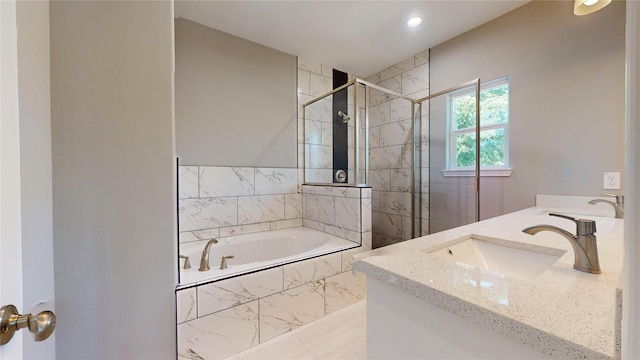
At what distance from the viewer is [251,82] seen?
254 cm

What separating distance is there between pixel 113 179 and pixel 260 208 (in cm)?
166

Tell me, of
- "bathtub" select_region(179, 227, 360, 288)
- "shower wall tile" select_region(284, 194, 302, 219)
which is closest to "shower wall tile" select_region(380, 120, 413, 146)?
"shower wall tile" select_region(284, 194, 302, 219)

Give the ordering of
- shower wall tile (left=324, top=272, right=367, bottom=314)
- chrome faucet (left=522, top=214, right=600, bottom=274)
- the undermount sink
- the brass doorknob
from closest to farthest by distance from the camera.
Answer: the brass doorknob < chrome faucet (left=522, top=214, right=600, bottom=274) < the undermount sink < shower wall tile (left=324, top=272, right=367, bottom=314)

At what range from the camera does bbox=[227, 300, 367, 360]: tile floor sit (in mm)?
1425

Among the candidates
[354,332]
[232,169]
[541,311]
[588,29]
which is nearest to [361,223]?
[354,332]

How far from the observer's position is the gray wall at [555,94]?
5.38ft

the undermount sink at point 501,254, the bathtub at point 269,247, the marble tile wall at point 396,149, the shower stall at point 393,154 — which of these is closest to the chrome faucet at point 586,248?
the undermount sink at point 501,254

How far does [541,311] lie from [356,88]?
7.77ft

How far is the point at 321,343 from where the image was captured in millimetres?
1531

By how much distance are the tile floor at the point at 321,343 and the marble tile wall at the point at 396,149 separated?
146cm

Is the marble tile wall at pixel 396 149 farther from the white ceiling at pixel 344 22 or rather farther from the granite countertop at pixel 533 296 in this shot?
the granite countertop at pixel 533 296

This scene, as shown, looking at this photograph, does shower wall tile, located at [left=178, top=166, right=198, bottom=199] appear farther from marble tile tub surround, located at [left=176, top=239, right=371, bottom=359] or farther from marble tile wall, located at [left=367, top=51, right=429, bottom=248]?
marble tile wall, located at [left=367, top=51, right=429, bottom=248]

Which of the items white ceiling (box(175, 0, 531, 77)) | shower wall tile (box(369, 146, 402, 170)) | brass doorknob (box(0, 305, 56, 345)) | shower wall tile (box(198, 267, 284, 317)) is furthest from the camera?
shower wall tile (box(369, 146, 402, 170))

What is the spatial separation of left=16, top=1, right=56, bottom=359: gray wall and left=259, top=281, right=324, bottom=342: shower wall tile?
38.0 inches
